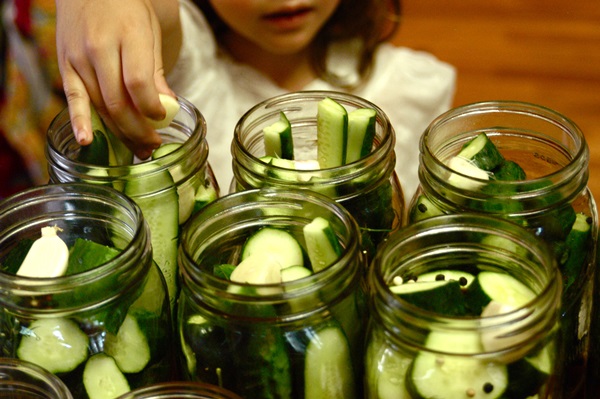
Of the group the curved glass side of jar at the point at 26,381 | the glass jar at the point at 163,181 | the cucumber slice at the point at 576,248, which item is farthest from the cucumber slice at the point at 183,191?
the cucumber slice at the point at 576,248

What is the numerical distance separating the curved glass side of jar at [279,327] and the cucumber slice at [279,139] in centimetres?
13

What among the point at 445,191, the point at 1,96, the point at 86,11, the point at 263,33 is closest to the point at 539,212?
the point at 445,191

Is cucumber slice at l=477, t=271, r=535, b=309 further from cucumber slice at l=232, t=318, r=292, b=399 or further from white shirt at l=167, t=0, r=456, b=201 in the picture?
white shirt at l=167, t=0, r=456, b=201

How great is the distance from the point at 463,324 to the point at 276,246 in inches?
7.1

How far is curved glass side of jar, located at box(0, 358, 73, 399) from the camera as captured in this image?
52 centimetres

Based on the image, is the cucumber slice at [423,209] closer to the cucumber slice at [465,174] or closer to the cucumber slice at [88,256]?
the cucumber slice at [465,174]

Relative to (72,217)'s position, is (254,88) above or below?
below

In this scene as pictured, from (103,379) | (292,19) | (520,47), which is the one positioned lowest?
(520,47)

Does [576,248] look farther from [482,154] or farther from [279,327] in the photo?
[279,327]

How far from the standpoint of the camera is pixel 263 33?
151 cm

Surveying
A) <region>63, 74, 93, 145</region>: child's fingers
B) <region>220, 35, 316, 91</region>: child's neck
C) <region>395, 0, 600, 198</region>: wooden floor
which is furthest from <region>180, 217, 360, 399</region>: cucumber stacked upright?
<region>395, 0, 600, 198</region>: wooden floor

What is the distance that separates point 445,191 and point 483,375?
0.58 ft

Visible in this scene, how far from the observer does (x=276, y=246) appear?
61 centimetres

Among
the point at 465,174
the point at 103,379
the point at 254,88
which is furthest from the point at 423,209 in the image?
the point at 254,88
